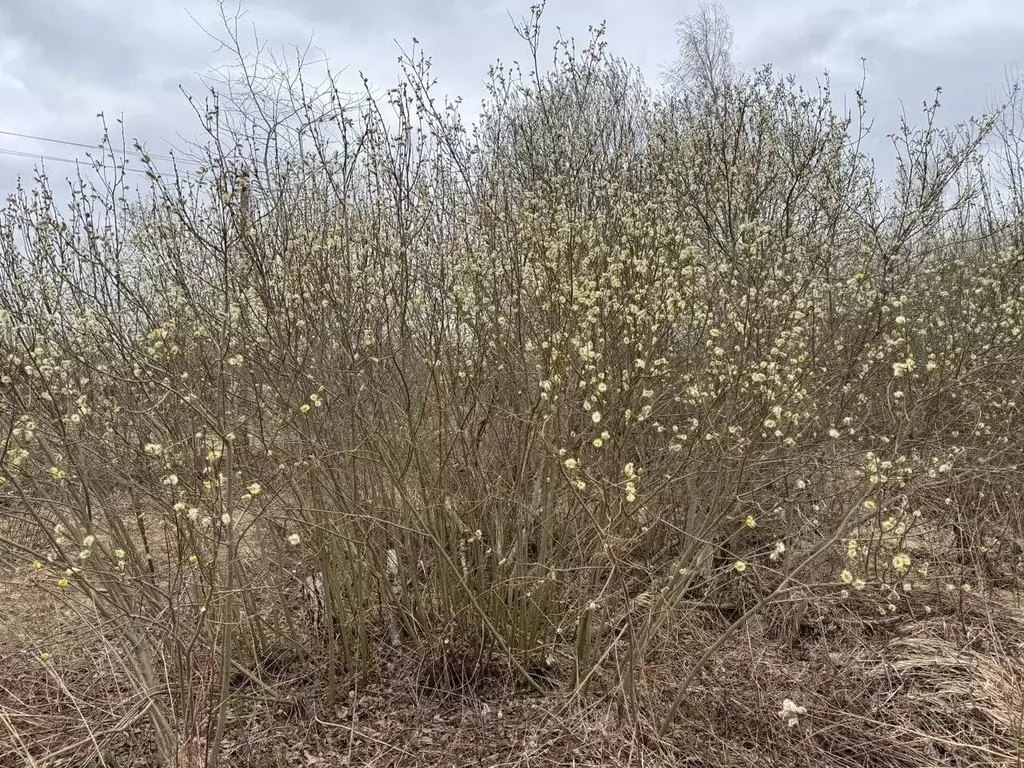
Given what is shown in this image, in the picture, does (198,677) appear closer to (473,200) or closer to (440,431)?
(440,431)

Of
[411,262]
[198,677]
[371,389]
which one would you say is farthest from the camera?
[411,262]

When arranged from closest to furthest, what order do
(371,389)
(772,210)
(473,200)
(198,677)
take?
(198,677)
(371,389)
(473,200)
(772,210)

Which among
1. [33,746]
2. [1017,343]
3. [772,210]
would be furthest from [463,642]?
[772,210]

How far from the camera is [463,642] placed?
150 inches

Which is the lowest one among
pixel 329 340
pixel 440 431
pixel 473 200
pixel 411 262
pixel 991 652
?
pixel 991 652

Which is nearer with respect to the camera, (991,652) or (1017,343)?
(991,652)

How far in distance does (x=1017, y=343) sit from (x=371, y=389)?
471cm

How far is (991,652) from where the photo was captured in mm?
3723

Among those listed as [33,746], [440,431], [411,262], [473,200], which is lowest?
[33,746]

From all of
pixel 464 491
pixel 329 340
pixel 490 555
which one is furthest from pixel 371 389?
pixel 490 555

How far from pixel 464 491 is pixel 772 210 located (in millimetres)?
4443

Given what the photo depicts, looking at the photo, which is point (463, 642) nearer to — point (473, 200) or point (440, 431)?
point (440, 431)

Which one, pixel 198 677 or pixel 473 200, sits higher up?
pixel 473 200

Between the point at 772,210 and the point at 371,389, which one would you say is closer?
the point at 371,389
